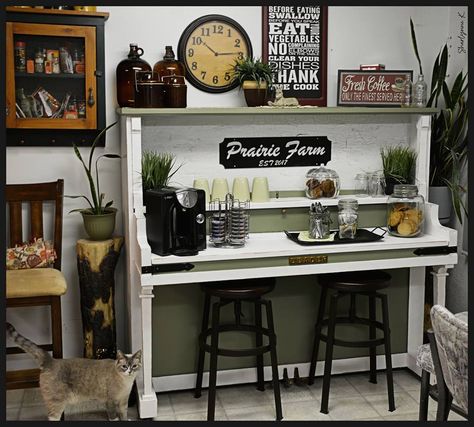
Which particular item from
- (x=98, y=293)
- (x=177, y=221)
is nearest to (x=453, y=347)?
(x=177, y=221)

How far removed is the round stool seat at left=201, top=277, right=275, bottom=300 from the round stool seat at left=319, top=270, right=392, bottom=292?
0.33 m

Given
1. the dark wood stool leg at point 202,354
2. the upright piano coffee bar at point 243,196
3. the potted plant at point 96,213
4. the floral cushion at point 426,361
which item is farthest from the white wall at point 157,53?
the floral cushion at point 426,361

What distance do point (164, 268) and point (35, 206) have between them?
36.9 inches

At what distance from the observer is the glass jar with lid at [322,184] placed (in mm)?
4133

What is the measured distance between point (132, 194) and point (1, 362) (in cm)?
121

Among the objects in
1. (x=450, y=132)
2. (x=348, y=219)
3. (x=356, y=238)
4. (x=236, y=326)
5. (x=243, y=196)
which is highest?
(x=450, y=132)

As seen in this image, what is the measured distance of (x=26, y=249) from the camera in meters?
3.86

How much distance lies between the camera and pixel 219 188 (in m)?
4.01

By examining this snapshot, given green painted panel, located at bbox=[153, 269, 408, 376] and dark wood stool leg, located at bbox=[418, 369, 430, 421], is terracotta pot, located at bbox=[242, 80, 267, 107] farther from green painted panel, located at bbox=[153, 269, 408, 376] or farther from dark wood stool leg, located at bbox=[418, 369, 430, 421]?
dark wood stool leg, located at bbox=[418, 369, 430, 421]

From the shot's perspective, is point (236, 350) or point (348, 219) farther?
point (348, 219)

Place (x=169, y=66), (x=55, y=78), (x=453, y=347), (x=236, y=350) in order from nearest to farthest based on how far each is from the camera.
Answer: (x=453, y=347) → (x=236, y=350) → (x=169, y=66) → (x=55, y=78)

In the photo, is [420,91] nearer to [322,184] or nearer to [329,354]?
[322,184]

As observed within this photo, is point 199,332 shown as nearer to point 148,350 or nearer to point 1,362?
point 148,350

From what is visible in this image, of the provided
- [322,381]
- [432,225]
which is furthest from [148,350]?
[432,225]
